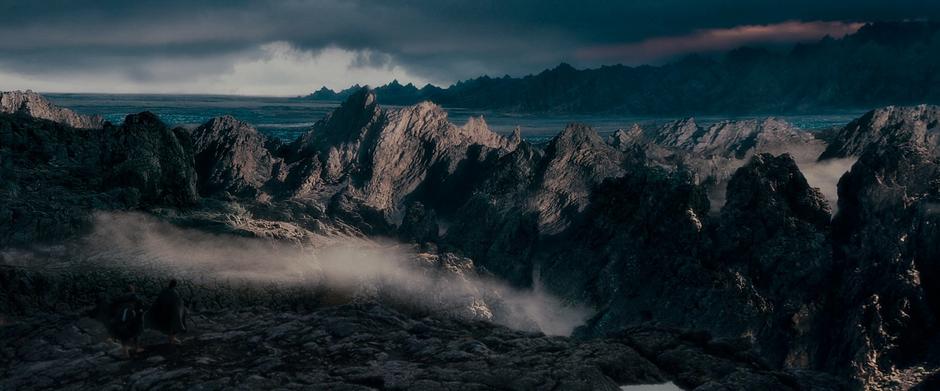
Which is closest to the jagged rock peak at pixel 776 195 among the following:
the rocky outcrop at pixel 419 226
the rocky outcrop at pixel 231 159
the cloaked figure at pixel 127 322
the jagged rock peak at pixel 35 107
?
the rocky outcrop at pixel 419 226

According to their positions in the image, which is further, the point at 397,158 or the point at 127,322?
the point at 397,158

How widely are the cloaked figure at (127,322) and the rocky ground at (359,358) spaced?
1.81 feet

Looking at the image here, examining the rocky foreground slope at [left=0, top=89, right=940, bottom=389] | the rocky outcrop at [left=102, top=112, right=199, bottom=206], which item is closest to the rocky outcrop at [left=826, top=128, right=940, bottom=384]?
the rocky foreground slope at [left=0, top=89, right=940, bottom=389]

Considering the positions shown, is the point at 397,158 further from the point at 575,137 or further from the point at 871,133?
the point at 871,133

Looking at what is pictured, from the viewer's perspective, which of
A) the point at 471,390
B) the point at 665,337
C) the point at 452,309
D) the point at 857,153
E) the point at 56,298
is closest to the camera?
the point at 471,390

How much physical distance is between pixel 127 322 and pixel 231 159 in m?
116

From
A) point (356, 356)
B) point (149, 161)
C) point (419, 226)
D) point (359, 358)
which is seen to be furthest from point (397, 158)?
point (359, 358)

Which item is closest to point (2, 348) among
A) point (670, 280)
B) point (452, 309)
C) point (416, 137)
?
point (452, 309)

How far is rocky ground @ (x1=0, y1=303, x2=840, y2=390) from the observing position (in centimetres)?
2111

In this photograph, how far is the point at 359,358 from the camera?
24.1m

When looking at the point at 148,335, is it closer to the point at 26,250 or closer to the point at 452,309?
the point at 26,250

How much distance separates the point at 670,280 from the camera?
67000mm

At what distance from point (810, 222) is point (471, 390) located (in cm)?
5625

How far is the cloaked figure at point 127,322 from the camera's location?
74.6 ft
